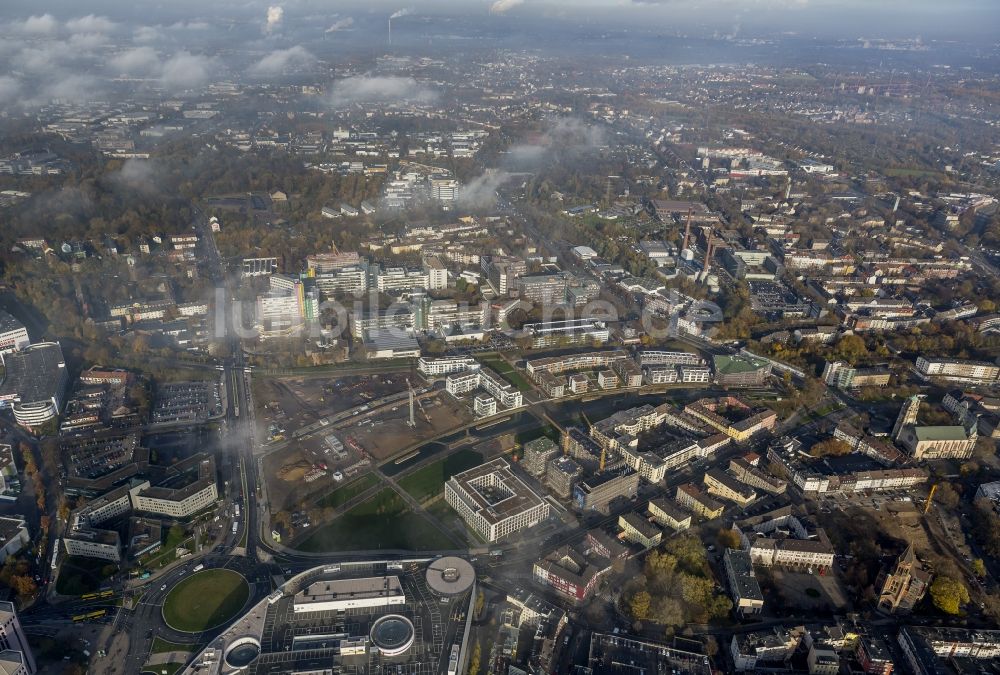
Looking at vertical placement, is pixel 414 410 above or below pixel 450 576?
below

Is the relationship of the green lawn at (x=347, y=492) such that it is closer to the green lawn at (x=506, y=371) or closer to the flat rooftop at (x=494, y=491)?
the flat rooftop at (x=494, y=491)

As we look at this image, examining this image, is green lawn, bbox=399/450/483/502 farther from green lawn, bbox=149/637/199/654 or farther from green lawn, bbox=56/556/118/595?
green lawn, bbox=56/556/118/595

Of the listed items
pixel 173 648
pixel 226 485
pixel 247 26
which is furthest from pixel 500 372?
pixel 247 26

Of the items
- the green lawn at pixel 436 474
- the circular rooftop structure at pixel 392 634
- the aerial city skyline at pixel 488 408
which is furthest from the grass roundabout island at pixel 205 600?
the green lawn at pixel 436 474

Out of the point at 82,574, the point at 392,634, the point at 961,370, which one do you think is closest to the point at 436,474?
the point at 392,634

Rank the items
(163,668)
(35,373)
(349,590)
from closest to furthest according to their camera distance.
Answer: (163,668) < (349,590) < (35,373)

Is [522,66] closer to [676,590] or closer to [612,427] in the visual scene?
[612,427]

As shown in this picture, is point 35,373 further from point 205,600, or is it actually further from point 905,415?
point 905,415
